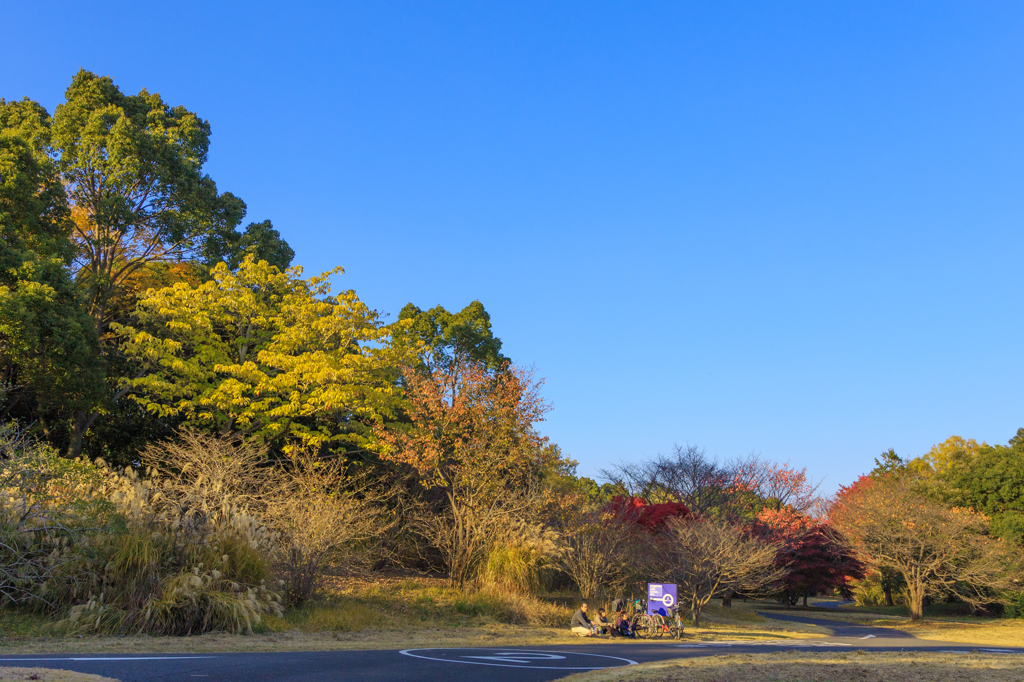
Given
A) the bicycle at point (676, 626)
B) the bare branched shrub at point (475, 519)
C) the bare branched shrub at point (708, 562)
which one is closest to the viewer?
the bicycle at point (676, 626)

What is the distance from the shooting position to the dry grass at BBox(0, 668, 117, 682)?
7246 millimetres

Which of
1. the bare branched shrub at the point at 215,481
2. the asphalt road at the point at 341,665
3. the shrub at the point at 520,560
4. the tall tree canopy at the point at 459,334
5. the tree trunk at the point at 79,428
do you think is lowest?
the asphalt road at the point at 341,665

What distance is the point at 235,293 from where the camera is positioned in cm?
2894

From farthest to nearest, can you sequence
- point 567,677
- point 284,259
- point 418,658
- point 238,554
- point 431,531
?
1. point 284,259
2. point 431,531
3. point 238,554
4. point 418,658
5. point 567,677

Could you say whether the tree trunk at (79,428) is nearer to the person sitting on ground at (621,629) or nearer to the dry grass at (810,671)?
the person sitting on ground at (621,629)

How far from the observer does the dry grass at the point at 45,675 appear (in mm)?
7246

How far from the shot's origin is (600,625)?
1991 centimetres

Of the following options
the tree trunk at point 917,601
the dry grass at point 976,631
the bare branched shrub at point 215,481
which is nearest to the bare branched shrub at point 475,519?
the bare branched shrub at point 215,481

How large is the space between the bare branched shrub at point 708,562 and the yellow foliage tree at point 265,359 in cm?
1157

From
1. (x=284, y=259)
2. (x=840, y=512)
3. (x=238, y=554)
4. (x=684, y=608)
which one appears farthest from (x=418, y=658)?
(x=840, y=512)

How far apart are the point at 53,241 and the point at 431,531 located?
16625 mm

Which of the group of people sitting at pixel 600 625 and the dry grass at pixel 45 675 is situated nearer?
the dry grass at pixel 45 675

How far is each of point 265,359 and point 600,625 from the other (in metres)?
14.9

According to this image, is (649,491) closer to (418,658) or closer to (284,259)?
(284,259)
